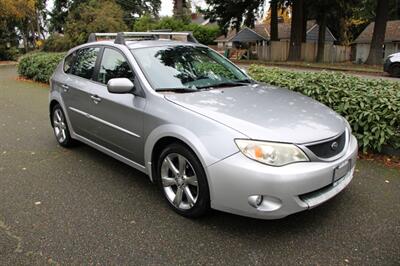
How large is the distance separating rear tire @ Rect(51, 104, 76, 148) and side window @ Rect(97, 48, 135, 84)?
4.14 ft

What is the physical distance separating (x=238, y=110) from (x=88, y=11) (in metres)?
26.4

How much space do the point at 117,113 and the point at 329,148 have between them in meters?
2.24

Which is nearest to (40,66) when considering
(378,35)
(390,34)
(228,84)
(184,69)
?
(184,69)

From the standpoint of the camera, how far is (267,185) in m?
2.92

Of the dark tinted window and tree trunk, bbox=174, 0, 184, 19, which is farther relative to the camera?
tree trunk, bbox=174, 0, 184, 19

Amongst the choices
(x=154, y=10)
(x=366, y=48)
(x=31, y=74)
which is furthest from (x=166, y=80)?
(x=154, y=10)

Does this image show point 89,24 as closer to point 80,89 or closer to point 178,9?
point 178,9

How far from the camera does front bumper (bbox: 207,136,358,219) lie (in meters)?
2.93

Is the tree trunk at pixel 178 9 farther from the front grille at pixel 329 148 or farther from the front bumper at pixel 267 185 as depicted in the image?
the front bumper at pixel 267 185

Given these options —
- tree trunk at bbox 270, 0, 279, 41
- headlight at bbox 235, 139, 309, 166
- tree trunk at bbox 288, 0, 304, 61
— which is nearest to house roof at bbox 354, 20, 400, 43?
tree trunk at bbox 270, 0, 279, 41

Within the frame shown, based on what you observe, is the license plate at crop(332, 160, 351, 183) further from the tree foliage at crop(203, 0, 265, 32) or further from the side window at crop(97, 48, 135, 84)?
the tree foliage at crop(203, 0, 265, 32)

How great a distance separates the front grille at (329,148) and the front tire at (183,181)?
0.96 m

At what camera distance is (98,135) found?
15.1 feet

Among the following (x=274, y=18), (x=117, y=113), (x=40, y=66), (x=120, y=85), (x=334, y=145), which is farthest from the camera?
(x=274, y=18)
